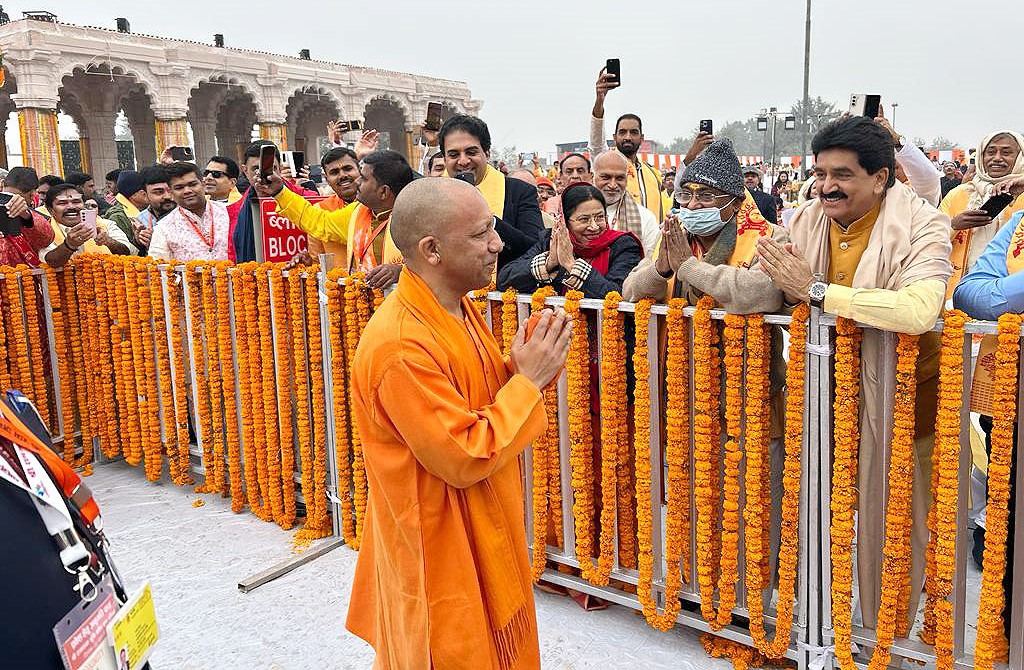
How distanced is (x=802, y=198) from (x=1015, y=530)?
472 cm

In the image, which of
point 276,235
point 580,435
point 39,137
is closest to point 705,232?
point 580,435

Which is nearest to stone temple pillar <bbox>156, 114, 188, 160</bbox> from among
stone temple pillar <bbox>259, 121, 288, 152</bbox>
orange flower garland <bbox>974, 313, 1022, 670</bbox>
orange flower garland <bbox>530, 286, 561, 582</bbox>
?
stone temple pillar <bbox>259, 121, 288, 152</bbox>

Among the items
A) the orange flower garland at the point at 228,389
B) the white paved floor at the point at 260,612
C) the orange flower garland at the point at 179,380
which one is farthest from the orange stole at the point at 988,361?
the orange flower garland at the point at 179,380

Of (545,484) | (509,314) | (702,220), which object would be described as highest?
(702,220)

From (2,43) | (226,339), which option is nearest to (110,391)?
(226,339)

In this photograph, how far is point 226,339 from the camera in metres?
4.79

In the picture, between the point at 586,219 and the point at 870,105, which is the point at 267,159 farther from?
the point at 870,105

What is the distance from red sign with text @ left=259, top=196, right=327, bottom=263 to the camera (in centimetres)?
458

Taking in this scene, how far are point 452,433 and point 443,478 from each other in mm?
152

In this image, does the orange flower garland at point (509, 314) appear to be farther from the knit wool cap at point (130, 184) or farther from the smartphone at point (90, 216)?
the knit wool cap at point (130, 184)

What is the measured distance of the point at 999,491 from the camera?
254cm

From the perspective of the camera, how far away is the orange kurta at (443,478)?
2004 millimetres

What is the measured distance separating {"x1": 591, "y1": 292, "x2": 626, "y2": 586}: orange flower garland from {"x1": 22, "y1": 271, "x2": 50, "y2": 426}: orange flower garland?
4139mm

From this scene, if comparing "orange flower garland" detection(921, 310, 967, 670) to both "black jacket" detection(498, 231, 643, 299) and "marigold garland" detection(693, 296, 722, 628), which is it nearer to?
"marigold garland" detection(693, 296, 722, 628)
